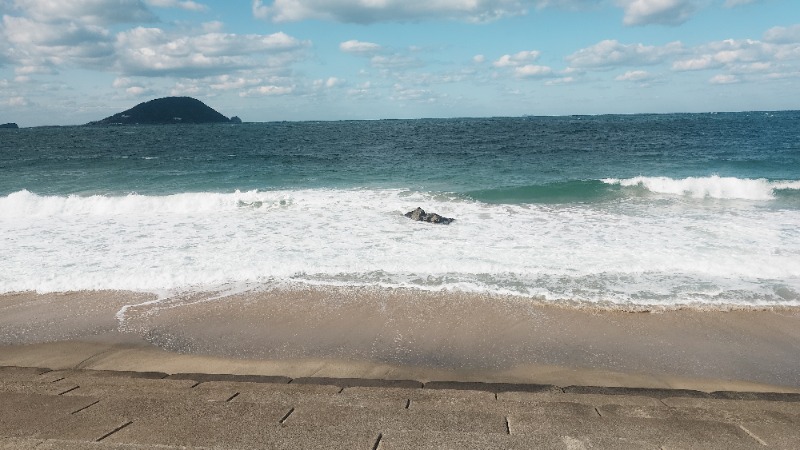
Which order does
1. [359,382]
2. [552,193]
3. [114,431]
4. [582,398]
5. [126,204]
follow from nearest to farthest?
[114,431] → [582,398] → [359,382] → [126,204] → [552,193]

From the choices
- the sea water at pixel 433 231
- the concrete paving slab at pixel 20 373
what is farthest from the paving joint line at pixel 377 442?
the sea water at pixel 433 231

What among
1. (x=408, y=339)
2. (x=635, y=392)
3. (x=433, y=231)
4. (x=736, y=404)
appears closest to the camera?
(x=736, y=404)

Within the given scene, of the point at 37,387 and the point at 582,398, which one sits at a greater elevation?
the point at 37,387

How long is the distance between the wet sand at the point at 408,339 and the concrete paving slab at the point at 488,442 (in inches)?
74.9

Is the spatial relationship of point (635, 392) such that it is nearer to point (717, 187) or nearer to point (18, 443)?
point (18, 443)

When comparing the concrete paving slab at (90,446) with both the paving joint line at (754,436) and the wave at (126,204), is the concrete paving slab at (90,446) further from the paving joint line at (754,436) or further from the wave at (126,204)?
the wave at (126,204)

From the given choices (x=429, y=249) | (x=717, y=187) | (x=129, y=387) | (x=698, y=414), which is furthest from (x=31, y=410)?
(x=717, y=187)

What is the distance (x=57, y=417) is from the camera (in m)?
4.81

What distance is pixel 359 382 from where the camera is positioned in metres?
5.82

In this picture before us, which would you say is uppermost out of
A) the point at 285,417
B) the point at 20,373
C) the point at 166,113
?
the point at 166,113

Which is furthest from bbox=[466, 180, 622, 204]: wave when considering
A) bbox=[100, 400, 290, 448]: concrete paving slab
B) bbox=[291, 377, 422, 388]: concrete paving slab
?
bbox=[100, 400, 290, 448]: concrete paving slab

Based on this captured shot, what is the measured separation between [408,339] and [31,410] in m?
4.79

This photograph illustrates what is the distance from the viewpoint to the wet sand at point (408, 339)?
661cm

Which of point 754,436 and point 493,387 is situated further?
point 493,387
